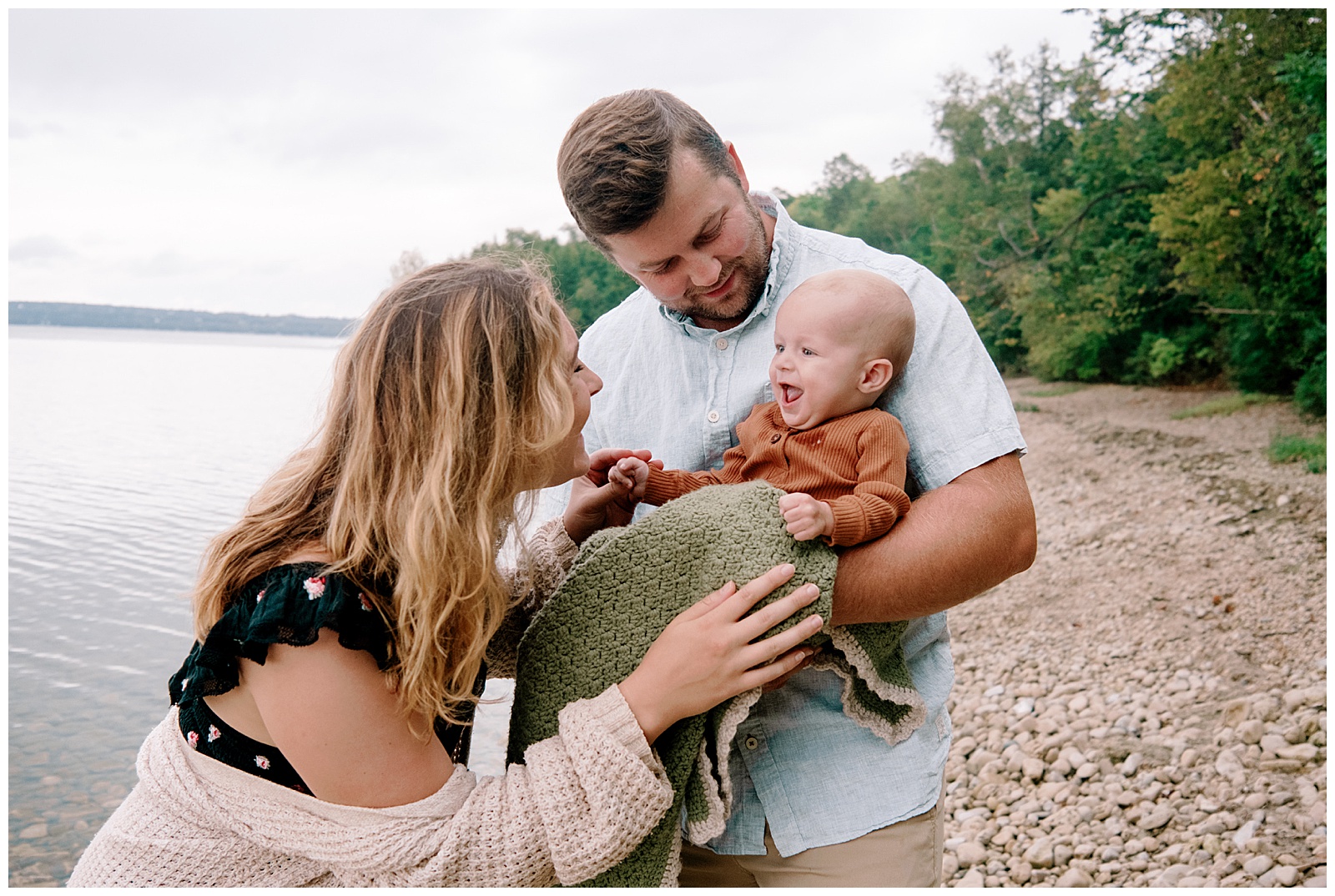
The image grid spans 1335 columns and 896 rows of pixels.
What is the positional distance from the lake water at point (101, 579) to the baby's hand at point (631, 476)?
0.64 meters

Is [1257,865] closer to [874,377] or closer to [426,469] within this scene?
[874,377]

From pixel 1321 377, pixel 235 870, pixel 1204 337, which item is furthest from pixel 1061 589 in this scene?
pixel 1204 337

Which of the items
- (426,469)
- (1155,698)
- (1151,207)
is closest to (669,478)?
(426,469)

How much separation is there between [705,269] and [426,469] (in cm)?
85

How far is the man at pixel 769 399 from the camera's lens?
1.96m

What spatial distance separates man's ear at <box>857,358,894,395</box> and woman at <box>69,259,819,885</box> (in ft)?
1.73

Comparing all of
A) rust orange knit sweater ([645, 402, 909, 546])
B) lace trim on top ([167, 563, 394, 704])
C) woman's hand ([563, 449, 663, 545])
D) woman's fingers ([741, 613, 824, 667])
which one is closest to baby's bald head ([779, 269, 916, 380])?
rust orange knit sweater ([645, 402, 909, 546])

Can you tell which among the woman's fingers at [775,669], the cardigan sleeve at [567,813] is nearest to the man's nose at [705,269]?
the woman's fingers at [775,669]

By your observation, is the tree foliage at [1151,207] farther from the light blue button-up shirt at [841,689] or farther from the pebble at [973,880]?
the pebble at [973,880]

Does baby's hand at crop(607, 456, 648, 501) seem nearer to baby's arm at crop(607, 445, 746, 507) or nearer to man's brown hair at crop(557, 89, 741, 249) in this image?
baby's arm at crop(607, 445, 746, 507)

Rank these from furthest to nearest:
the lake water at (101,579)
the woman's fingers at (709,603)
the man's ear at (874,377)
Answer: the lake water at (101,579) < the man's ear at (874,377) < the woman's fingers at (709,603)

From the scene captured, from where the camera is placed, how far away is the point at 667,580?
1.94 metres

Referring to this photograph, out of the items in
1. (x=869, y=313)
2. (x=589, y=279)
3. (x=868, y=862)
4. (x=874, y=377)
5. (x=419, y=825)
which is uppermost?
(x=589, y=279)

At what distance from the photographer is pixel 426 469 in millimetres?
1802
